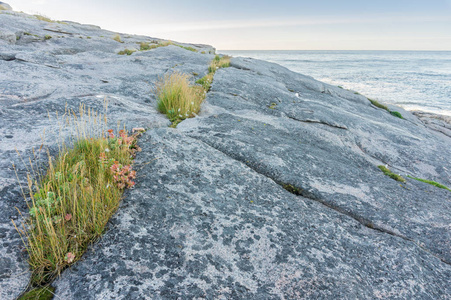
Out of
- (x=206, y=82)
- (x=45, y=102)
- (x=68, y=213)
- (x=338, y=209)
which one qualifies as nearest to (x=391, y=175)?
(x=338, y=209)

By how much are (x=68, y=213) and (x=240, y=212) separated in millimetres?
2210

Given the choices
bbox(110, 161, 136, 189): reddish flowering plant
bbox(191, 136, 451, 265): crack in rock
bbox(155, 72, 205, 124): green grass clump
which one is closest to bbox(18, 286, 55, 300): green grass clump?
bbox(110, 161, 136, 189): reddish flowering plant

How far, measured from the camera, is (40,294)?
2201mm

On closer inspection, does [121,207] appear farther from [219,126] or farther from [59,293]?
[219,126]

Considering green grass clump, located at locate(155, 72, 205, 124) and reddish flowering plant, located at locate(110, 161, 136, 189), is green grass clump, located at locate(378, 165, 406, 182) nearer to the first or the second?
green grass clump, located at locate(155, 72, 205, 124)

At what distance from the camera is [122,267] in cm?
251

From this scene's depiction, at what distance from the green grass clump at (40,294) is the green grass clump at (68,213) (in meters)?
0.10

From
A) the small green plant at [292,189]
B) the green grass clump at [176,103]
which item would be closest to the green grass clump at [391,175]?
the small green plant at [292,189]

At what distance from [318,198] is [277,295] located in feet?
6.99

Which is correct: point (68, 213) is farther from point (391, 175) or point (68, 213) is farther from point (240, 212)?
point (391, 175)

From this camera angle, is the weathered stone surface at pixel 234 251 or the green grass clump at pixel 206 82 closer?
the weathered stone surface at pixel 234 251

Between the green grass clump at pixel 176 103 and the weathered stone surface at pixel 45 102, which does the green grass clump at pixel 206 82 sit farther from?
the green grass clump at pixel 176 103

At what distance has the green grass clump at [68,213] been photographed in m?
2.35

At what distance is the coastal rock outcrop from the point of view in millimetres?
2574
